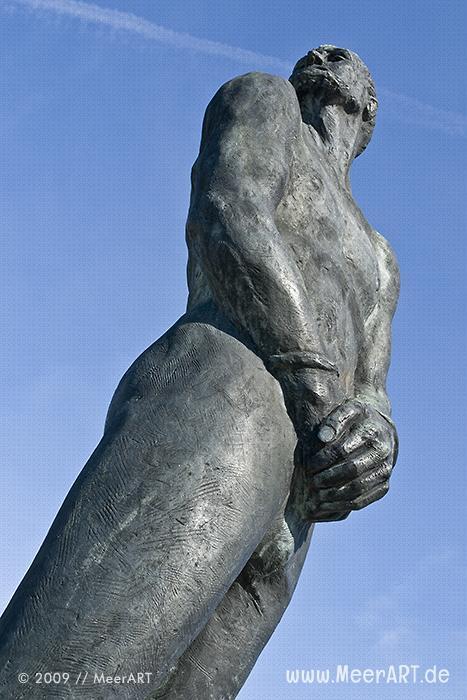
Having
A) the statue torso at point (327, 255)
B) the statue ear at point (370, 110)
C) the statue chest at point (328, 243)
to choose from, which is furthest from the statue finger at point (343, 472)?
the statue ear at point (370, 110)

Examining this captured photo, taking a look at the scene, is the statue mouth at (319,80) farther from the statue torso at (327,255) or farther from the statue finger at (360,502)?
the statue finger at (360,502)

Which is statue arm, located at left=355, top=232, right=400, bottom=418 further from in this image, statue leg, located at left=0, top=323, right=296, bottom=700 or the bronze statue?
statue leg, located at left=0, top=323, right=296, bottom=700

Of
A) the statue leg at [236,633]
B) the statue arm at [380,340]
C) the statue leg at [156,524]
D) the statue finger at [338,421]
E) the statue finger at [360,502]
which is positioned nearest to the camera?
the statue leg at [156,524]

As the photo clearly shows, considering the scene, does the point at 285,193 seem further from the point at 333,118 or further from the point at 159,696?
the point at 159,696

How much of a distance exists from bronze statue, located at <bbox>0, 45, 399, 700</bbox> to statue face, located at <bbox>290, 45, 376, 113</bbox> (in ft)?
0.94

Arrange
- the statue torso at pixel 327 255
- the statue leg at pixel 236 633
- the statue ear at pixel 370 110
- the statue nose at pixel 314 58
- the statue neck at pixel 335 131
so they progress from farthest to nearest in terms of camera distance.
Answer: the statue ear at pixel 370 110
the statue nose at pixel 314 58
the statue neck at pixel 335 131
the statue torso at pixel 327 255
the statue leg at pixel 236 633

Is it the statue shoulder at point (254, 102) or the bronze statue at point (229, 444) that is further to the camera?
the statue shoulder at point (254, 102)

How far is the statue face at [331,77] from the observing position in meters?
7.62

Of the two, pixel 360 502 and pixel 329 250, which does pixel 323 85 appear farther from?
pixel 360 502

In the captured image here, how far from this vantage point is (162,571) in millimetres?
5598

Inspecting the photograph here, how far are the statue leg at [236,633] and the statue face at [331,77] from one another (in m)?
2.49

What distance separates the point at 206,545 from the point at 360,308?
6.16ft

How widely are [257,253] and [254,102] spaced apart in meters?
0.95

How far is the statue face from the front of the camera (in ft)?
25.0
